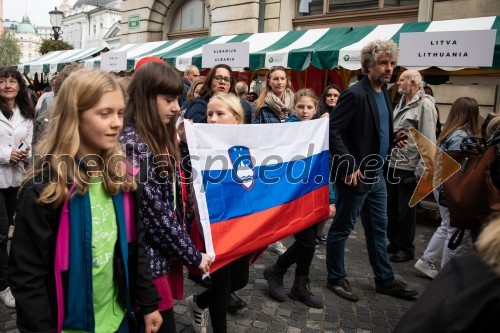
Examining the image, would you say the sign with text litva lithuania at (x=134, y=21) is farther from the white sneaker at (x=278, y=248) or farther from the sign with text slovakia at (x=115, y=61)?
the white sneaker at (x=278, y=248)

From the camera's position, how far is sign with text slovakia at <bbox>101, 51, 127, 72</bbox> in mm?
11453

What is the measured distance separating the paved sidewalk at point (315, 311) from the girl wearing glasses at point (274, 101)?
1.56 m

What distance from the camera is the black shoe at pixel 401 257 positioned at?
490 centimetres

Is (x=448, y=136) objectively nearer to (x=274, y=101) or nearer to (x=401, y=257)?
(x=401, y=257)

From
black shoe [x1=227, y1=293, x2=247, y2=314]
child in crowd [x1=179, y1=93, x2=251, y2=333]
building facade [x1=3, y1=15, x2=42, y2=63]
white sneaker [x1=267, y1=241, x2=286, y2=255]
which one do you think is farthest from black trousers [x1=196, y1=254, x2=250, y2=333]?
building facade [x1=3, y1=15, x2=42, y2=63]

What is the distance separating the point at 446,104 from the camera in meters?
10.3

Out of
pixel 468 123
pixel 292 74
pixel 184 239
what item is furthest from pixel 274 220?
pixel 292 74

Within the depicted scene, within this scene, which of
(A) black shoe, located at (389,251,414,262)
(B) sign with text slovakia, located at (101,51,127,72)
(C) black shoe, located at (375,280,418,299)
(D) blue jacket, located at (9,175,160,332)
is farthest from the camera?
(B) sign with text slovakia, located at (101,51,127,72)

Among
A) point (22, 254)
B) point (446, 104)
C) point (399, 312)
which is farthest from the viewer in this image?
point (446, 104)

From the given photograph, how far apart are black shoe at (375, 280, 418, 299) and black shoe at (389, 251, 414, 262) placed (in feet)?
3.20

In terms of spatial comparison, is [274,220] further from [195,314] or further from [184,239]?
[184,239]

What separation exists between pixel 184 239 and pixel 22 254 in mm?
803

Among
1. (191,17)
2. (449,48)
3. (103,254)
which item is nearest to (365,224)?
(103,254)

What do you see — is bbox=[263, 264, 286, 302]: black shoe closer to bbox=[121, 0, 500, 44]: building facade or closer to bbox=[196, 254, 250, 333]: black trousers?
bbox=[196, 254, 250, 333]: black trousers
